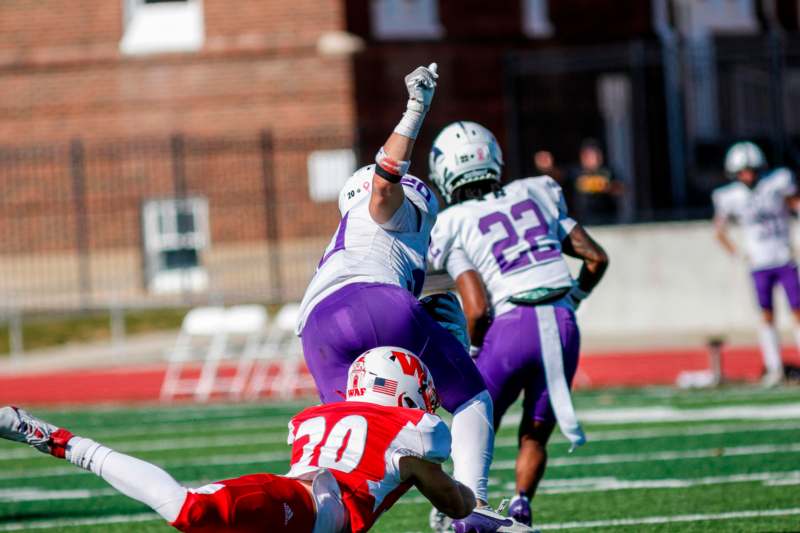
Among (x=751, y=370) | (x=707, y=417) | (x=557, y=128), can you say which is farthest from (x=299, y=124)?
(x=707, y=417)

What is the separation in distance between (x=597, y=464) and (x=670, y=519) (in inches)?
86.6

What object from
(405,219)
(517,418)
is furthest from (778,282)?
(405,219)

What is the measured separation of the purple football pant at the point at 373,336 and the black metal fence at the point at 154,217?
18.0 m

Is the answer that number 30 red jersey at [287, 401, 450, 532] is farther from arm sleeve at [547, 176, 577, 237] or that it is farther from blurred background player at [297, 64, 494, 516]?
arm sleeve at [547, 176, 577, 237]

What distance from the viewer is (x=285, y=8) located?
82.9ft

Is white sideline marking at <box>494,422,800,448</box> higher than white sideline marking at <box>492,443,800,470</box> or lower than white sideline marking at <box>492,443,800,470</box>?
lower

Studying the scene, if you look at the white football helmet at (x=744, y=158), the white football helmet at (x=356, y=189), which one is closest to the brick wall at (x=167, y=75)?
the white football helmet at (x=744, y=158)

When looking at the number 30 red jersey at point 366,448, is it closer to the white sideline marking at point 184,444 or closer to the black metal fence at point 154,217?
the white sideline marking at point 184,444

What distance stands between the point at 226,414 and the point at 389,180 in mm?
8433

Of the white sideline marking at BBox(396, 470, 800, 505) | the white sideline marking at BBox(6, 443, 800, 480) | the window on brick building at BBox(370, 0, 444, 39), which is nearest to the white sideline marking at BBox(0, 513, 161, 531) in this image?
the white sideline marking at BBox(396, 470, 800, 505)

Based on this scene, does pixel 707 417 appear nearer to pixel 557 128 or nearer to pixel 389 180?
pixel 389 180

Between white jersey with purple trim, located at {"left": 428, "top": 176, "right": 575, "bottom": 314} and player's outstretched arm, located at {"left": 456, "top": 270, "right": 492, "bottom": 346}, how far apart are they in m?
0.17

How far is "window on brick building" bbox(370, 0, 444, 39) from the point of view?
25953mm

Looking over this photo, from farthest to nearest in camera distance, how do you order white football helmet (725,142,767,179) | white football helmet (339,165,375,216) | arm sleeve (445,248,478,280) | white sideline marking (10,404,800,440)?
white football helmet (725,142,767,179) → white sideline marking (10,404,800,440) → arm sleeve (445,248,478,280) → white football helmet (339,165,375,216)
